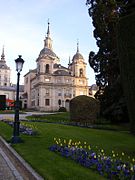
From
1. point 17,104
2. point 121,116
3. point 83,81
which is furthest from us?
point 83,81

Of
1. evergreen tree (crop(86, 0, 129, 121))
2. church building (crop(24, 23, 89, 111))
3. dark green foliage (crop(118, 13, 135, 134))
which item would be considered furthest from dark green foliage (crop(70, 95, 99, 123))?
church building (crop(24, 23, 89, 111))

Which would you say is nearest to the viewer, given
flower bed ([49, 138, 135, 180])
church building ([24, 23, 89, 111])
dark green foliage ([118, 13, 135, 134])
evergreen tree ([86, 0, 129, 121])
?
flower bed ([49, 138, 135, 180])

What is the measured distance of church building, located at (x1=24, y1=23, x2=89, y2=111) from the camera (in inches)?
3691

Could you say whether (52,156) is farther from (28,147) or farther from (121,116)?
(121,116)

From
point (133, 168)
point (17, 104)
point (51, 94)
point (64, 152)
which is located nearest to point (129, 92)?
point (64, 152)

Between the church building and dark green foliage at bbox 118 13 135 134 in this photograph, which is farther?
the church building

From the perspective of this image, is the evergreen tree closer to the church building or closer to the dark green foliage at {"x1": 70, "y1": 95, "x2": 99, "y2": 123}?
the dark green foliage at {"x1": 70, "y1": 95, "x2": 99, "y2": 123}

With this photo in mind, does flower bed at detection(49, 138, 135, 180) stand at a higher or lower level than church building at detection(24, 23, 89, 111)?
lower

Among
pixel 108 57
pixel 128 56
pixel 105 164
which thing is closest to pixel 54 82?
pixel 108 57

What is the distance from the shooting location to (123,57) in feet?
34.8

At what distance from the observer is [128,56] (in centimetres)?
1026

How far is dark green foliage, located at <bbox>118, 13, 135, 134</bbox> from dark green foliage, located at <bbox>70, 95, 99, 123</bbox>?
19479mm

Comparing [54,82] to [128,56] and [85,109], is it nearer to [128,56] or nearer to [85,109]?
[85,109]

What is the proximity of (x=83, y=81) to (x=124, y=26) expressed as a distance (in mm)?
92979
